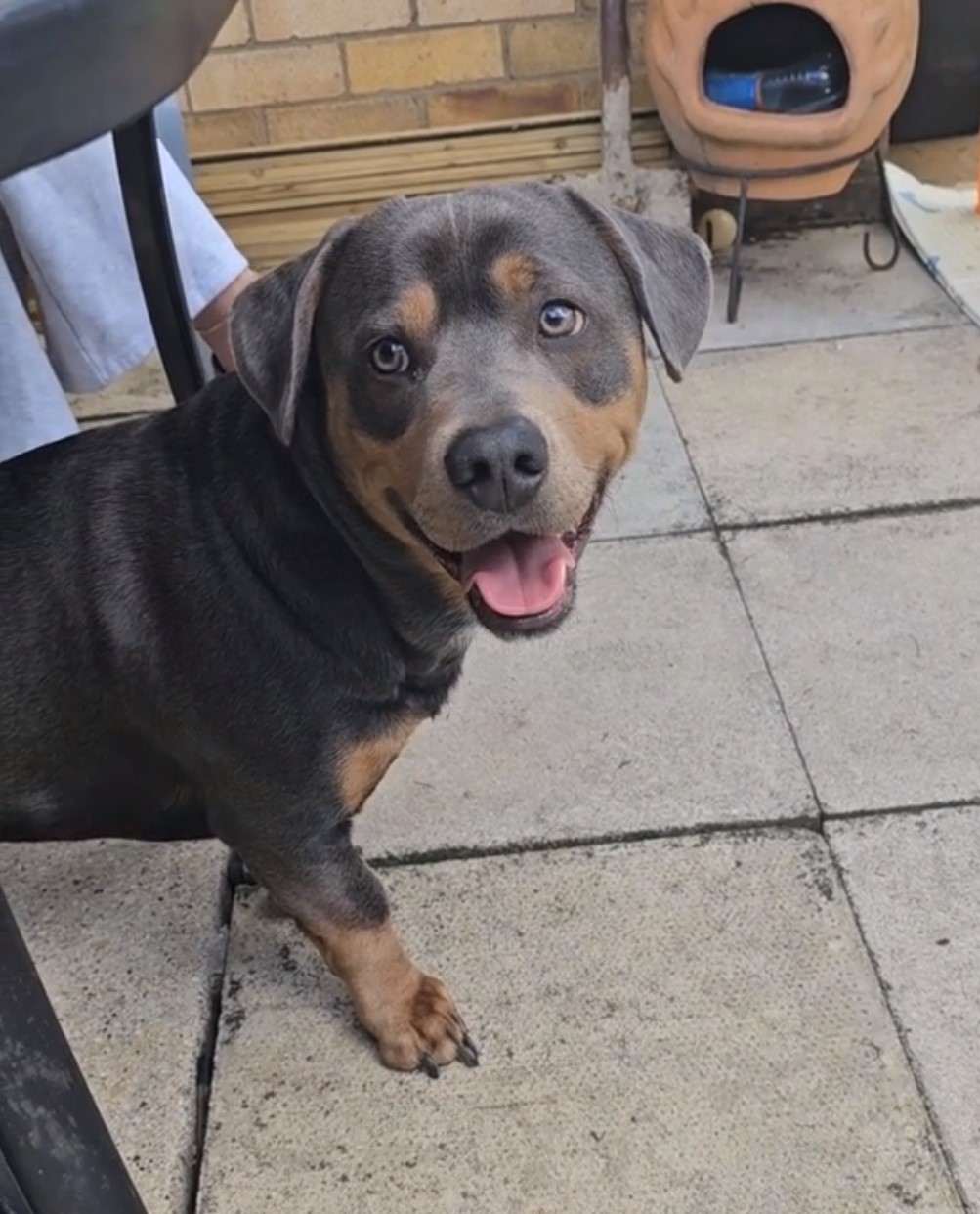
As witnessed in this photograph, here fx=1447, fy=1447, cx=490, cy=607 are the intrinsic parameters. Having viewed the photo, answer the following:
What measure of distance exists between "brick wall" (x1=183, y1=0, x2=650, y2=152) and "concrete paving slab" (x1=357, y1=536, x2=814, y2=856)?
2324 millimetres

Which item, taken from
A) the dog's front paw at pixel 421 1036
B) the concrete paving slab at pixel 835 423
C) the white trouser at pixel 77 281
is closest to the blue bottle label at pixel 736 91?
the concrete paving slab at pixel 835 423

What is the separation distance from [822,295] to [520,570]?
2951 mm

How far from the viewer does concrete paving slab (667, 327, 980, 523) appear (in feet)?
12.2

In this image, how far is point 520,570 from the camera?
2.14 metres

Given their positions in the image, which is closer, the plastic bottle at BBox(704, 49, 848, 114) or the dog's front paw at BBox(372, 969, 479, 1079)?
the dog's front paw at BBox(372, 969, 479, 1079)

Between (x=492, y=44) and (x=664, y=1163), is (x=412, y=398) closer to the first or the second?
(x=664, y=1163)

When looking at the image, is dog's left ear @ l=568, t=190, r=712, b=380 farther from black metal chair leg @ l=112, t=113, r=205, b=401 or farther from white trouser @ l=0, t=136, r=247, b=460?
white trouser @ l=0, t=136, r=247, b=460

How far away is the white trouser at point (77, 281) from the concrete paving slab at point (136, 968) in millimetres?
881

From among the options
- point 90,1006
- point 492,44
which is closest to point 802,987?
point 90,1006

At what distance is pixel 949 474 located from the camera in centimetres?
374

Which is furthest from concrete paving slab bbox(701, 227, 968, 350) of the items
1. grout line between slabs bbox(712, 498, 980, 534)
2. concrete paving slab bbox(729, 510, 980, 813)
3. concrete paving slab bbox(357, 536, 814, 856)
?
concrete paving slab bbox(357, 536, 814, 856)

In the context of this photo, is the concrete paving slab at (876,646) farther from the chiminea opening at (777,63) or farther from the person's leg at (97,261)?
the chiminea opening at (777,63)

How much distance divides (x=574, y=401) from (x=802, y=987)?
42.0 inches

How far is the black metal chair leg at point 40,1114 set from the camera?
173cm
